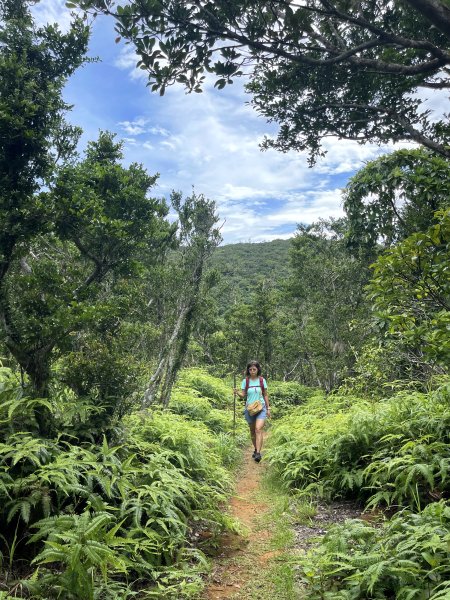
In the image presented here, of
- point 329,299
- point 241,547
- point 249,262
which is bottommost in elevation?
point 241,547

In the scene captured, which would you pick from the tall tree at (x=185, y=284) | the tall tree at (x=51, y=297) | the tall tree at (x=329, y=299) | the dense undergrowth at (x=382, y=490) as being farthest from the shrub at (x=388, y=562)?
the tall tree at (x=329, y=299)

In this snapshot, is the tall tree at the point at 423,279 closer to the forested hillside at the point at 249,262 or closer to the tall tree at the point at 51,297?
the tall tree at the point at 51,297

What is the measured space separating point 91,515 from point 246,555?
73.4 inches

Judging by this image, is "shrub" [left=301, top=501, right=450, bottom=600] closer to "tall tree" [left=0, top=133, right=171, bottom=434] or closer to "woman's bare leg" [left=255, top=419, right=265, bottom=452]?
"tall tree" [left=0, top=133, right=171, bottom=434]

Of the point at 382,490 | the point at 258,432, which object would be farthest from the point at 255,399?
the point at 382,490

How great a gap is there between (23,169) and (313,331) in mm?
17369

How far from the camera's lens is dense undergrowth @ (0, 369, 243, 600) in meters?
3.44

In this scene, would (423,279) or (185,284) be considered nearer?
(423,279)

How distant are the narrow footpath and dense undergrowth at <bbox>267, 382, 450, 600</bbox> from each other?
52 centimetres

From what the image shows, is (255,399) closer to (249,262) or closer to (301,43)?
(301,43)

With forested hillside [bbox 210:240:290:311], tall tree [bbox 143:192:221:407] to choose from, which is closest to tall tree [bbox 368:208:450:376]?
tall tree [bbox 143:192:221:407]

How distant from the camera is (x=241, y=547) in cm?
504

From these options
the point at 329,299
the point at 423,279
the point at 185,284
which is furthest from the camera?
the point at 329,299

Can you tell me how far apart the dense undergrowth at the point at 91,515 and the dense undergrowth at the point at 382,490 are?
1343mm
